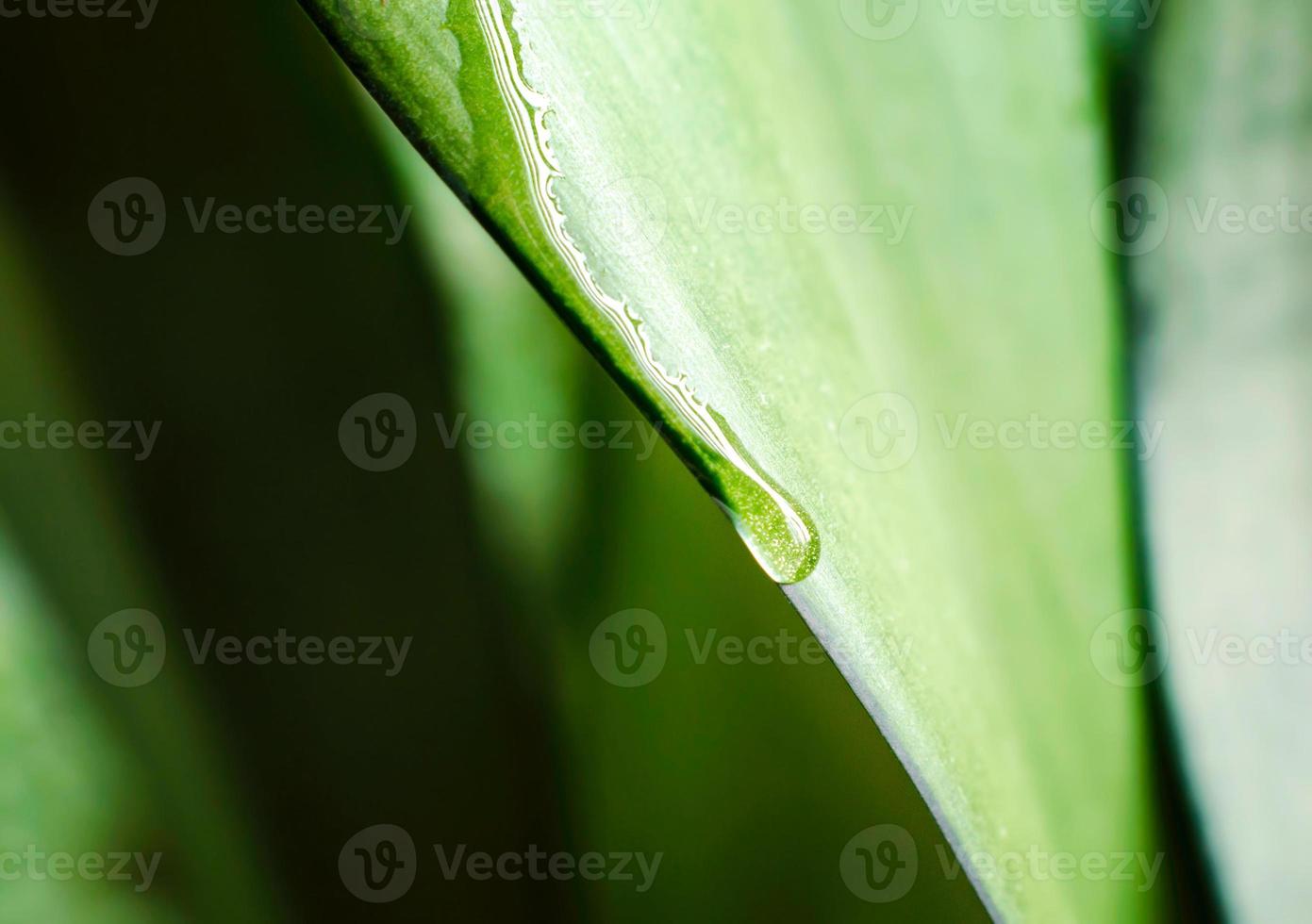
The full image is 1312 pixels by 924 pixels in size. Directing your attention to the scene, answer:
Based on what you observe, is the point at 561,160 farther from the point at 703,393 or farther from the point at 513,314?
the point at 513,314
